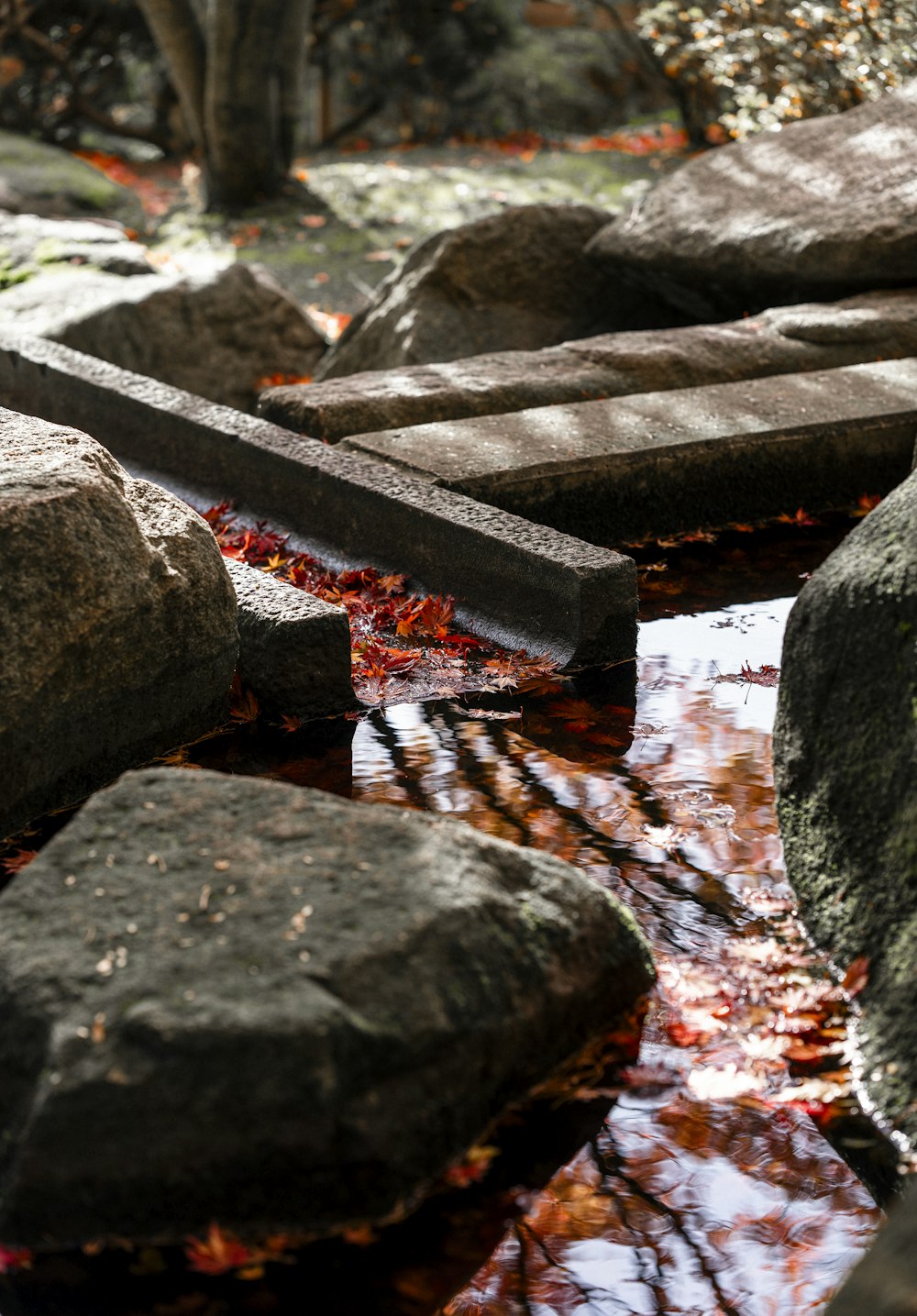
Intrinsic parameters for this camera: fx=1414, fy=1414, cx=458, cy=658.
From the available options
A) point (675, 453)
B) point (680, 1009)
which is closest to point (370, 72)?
point (675, 453)

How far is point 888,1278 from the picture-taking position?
1.67 m

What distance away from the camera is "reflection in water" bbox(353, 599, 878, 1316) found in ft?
7.45

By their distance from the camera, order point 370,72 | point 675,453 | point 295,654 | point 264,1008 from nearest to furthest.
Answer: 1. point 264,1008
2. point 295,654
3. point 675,453
4. point 370,72

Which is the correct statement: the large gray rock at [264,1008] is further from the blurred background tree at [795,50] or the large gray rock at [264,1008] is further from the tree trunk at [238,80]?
the tree trunk at [238,80]

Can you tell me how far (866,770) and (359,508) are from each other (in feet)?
8.36

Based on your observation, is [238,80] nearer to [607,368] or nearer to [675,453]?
[607,368]

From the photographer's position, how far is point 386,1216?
2.30m

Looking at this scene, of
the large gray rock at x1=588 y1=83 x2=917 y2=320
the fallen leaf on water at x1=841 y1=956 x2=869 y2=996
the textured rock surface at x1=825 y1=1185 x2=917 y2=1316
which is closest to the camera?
the textured rock surface at x1=825 y1=1185 x2=917 y2=1316

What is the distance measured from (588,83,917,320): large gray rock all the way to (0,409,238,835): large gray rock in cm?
430

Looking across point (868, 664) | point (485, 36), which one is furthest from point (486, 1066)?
point (485, 36)

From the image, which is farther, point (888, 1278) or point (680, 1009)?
point (680, 1009)

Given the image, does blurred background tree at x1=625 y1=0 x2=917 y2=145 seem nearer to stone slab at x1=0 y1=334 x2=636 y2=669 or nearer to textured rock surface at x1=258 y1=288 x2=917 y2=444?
textured rock surface at x1=258 y1=288 x2=917 y2=444

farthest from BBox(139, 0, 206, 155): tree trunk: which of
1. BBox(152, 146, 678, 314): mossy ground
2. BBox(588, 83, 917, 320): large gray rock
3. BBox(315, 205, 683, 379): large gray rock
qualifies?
BBox(588, 83, 917, 320): large gray rock

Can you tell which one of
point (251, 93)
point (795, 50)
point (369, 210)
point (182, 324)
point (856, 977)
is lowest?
point (856, 977)
